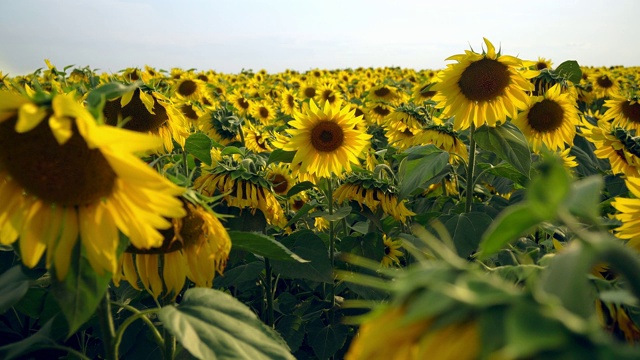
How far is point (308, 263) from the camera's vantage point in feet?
7.22

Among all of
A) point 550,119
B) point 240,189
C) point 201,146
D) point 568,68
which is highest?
point 568,68

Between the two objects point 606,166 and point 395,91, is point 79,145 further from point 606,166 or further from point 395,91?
point 395,91

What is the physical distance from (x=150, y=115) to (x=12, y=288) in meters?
1.87

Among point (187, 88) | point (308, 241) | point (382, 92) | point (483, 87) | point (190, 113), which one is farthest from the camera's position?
point (382, 92)

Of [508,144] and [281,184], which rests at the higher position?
[508,144]

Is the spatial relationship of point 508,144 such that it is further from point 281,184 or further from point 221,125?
point 221,125

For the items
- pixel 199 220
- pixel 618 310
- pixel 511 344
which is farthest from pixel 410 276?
pixel 199 220

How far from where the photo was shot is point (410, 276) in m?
0.49

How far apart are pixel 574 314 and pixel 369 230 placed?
274 centimetres

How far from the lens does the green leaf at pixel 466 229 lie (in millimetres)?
2479

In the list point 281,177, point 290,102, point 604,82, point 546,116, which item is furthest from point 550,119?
point 604,82

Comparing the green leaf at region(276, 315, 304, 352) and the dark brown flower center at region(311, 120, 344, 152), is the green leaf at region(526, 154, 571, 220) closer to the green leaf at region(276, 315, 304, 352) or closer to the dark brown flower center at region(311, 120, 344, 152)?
the green leaf at region(276, 315, 304, 352)

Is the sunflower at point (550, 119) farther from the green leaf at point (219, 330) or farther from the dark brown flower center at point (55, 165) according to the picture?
the dark brown flower center at point (55, 165)

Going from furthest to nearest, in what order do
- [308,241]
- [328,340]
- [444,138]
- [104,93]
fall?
[444,138] → [328,340] → [308,241] → [104,93]
